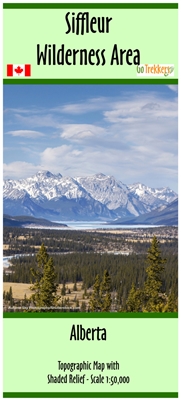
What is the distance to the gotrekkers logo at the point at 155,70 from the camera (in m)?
23.4

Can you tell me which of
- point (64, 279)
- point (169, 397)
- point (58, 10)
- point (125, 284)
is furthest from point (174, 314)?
point (64, 279)

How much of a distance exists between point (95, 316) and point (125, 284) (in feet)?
242

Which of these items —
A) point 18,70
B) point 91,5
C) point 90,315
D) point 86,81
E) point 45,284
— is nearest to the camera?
point 90,315

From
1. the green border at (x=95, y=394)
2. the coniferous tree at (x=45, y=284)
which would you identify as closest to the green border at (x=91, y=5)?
the green border at (x=95, y=394)

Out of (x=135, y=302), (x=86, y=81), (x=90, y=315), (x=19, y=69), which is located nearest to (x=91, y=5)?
(x=86, y=81)

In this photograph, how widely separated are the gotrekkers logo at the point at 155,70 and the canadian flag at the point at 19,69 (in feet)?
18.0

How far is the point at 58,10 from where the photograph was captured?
77.0ft

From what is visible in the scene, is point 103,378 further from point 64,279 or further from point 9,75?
point 64,279

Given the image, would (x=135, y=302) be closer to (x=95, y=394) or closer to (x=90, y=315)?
(x=90, y=315)

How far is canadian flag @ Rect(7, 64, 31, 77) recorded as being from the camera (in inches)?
915

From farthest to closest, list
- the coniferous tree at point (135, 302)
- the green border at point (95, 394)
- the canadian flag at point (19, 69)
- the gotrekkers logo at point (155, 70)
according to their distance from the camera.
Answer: the coniferous tree at point (135, 302) → the gotrekkers logo at point (155, 70) → the canadian flag at point (19, 69) → the green border at point (95, 394)

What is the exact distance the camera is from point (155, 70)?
23422 mm

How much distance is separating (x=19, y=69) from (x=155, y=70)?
680 cm

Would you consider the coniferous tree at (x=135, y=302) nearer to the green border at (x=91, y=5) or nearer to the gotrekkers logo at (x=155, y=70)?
the gotrekkers logo at (x=155, y=70)
